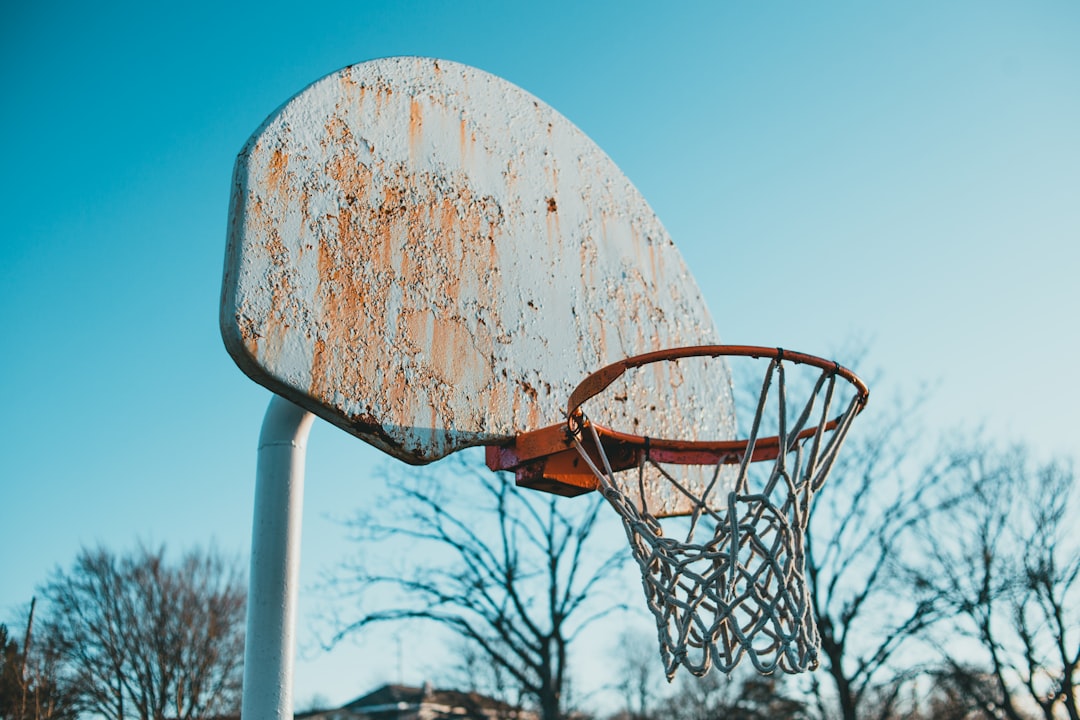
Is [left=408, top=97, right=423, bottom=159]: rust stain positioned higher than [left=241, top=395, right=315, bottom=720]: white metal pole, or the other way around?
[left=408, top=97, right=423, bottom=159]: rust stain

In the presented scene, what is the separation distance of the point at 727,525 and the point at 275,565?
1.49m

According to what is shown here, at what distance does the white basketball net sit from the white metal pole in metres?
0.97

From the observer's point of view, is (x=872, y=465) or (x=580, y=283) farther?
(x=872, y=465)

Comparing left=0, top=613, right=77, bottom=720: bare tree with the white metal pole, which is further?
left=0, top=613, right=77, bottom=720: bare tree

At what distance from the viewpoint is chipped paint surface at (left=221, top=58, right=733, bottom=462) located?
2.29m

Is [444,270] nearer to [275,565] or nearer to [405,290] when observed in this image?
[405,290]

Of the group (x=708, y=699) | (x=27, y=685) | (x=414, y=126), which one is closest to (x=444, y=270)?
(x=414, y=126)

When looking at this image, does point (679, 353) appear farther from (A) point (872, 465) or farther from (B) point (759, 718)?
(B) point (759, 718)

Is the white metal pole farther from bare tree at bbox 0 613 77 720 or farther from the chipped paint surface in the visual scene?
bare tree at bbox 0 613 77 720

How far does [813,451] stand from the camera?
288 centimetres

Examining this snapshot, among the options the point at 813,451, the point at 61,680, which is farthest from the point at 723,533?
the point at 61,680

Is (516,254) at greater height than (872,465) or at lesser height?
lesser

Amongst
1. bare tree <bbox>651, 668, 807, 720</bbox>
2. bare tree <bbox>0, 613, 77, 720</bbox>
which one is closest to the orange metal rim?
bare tree <bbox>0, 613, 77, 720</bbox>

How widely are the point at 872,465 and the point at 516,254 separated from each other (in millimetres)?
11169
